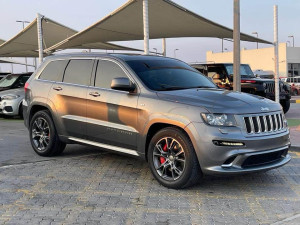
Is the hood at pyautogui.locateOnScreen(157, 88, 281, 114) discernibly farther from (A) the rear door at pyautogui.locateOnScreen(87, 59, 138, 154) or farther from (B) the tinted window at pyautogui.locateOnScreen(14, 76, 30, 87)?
(B) the tinted window at pyautogui.locateOnScreen(14, 76, 30, 87)

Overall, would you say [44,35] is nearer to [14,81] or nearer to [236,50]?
[14,81]

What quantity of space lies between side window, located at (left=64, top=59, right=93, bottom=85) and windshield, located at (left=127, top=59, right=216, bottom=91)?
0.81 metres

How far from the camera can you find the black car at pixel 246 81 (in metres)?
12.6

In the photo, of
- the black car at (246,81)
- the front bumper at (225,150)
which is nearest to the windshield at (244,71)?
the black car at (246,81)

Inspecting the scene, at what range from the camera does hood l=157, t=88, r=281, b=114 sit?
4.57m

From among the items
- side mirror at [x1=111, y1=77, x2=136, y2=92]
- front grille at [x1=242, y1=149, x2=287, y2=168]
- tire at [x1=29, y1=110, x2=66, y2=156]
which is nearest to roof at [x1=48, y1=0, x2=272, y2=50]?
tire at [x1=29, y1=110, x2=66, y2=156]

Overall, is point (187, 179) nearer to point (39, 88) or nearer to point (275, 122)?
point (275, 122)

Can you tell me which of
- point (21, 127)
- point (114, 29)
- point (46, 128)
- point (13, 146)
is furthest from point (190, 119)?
point (114, 29)

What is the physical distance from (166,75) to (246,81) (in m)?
7.61

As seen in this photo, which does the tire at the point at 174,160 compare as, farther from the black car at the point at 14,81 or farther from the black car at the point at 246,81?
the black car at the point at 14,81

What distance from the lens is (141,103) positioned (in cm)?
514

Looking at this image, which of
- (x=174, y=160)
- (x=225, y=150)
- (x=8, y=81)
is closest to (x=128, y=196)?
(x=174, y=160)

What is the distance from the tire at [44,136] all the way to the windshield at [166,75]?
76.1 inches

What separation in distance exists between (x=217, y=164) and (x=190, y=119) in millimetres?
622
